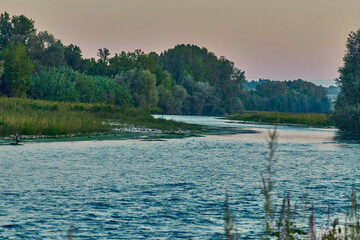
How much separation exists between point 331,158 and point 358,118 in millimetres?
27871

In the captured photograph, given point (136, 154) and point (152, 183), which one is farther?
point (136, 154)

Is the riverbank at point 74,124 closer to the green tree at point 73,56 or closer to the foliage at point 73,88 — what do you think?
the foliage at point 73,88

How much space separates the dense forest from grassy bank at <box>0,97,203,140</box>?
64.6ft

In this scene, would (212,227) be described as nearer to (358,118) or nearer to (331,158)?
(331,158)

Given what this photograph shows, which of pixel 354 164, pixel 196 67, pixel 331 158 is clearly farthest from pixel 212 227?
pixel 196 67

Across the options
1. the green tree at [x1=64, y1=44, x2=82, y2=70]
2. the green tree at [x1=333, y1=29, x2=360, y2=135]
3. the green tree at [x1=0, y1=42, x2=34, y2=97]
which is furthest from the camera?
the green tree at [x1=64, y1=44, x2=82, y2=70]

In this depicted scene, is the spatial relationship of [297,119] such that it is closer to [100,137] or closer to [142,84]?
[142,84]

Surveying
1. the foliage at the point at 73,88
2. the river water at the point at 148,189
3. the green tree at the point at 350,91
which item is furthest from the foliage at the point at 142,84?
the river water at the point at 148,189

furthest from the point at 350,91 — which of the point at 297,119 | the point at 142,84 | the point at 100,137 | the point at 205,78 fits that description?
the point at 205,78

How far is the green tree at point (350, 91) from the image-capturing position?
169 ft

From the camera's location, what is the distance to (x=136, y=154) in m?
24.9

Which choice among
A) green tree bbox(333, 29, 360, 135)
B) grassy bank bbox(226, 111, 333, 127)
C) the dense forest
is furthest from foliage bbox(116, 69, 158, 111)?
green tree bbox(333, 29, 360, 135)

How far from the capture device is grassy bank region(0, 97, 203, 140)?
3155cm

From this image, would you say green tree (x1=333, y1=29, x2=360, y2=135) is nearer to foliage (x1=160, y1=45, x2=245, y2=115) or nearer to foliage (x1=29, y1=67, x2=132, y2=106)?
foliage (x1=29, y1=67, x2=132, y2=106)
